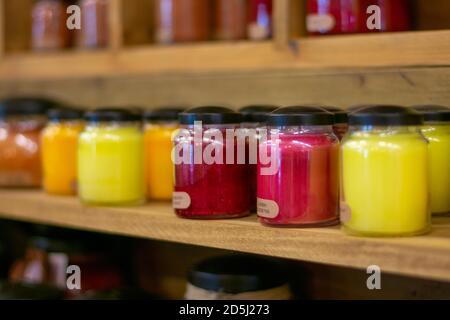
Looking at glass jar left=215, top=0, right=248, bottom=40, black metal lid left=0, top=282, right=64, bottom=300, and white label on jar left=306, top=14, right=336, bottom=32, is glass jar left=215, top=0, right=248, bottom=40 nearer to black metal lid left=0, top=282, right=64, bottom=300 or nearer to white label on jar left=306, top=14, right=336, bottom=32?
white label on jar left=306, top=14, right=336, bottom=32

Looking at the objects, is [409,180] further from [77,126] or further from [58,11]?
[58,11]

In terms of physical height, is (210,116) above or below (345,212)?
above

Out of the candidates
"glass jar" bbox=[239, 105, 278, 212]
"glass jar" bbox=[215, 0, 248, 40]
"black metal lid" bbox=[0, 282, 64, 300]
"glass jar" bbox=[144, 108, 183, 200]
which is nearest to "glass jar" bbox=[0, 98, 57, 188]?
"black metal lid" bbox=[0, 282, 64, 300]

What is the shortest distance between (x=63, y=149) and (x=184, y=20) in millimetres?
408

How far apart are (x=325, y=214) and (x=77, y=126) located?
678 millimetres

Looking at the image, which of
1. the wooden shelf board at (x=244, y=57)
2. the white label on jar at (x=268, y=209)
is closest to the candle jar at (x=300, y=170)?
the white label on jar at (x=268, y=209)

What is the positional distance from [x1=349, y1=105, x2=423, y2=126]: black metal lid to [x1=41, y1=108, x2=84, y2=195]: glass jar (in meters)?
0.73

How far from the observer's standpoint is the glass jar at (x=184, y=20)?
5.12 feet

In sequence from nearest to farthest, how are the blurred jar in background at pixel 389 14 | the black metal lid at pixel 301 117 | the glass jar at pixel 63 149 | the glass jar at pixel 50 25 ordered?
1. the black metal lid at pixel 301 117
2. the blurred jar in background at pixel 389 14
3. the glass jar at pixel 63 149
4. the glass jar at pixel 50 25

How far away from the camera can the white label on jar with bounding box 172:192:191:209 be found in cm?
119

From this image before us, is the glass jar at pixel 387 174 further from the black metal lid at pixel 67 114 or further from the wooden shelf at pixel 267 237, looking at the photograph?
the black metal lid at pixel 67 114

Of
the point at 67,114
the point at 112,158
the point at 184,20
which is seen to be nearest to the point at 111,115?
the point at 112,158

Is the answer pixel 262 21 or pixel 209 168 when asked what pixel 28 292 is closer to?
pixel 209 168

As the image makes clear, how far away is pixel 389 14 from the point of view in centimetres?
128
